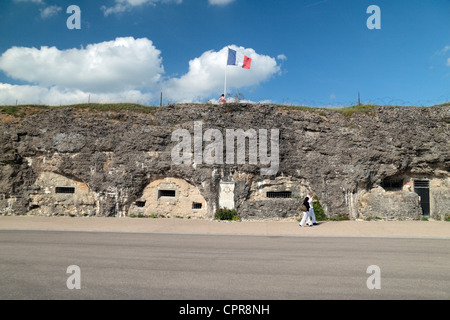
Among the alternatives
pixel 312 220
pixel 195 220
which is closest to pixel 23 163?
pixel 195 220

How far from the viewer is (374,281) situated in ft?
19.5

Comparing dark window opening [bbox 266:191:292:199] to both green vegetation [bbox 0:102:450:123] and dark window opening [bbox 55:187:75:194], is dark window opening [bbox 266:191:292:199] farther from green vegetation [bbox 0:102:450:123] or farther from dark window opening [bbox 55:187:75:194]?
dark window opening [bbox 55:187:75:194]

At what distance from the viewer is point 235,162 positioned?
16062 mm

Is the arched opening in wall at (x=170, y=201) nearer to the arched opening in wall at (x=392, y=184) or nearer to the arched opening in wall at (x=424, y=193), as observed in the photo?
the arched opening in wall at (x=392, y=184)

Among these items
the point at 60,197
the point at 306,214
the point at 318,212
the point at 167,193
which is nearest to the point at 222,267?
the point at 306,214

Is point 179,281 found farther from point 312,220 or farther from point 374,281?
point 312,220

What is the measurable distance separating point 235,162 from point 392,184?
9697mm

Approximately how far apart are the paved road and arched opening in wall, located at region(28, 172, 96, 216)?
18.4 ft

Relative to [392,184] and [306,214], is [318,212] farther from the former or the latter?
[392,184]

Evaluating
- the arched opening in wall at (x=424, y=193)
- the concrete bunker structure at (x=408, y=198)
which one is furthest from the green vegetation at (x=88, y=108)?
the arched opening in wall at (x=424, y=193)

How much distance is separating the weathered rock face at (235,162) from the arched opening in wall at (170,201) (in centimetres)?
14

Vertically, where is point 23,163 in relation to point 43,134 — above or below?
below

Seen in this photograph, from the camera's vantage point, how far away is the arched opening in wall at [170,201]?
16203mm
